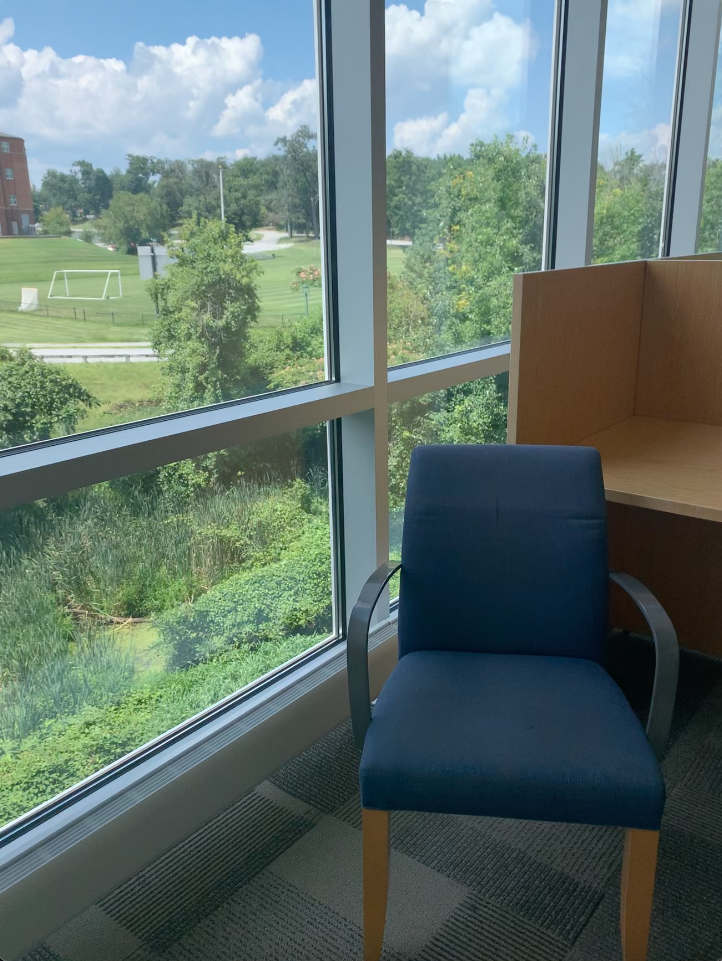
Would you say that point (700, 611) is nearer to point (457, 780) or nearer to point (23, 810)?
point (457, 780)

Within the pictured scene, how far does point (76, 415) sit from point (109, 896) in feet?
3.40

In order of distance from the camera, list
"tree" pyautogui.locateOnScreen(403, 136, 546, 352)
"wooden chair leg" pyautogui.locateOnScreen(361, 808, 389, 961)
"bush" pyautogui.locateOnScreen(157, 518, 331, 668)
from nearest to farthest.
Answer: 1. "wooden chair leg" pyautogui.locateOnScreen(361, 808, 389, 961)
2. "bush" pyautogui.locateOnScreen(157, 518, 331, 668)
3. "tree" pyautogui.locateOnScreen(403, 136, 546, 352)

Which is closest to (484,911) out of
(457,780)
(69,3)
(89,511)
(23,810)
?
(457,780)

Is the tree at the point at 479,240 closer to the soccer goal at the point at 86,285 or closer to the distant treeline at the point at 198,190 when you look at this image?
the distant treeline at the point at 198,190

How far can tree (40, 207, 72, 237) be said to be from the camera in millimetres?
1506

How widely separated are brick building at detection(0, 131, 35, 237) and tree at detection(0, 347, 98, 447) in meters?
0.23

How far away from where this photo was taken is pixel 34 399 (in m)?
1.51

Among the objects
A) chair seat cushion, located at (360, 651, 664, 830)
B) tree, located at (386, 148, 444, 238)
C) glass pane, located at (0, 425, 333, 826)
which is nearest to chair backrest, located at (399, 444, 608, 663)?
chair seat cushion, located at (360, 651, 664, 830)

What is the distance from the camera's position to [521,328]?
6.14 ft

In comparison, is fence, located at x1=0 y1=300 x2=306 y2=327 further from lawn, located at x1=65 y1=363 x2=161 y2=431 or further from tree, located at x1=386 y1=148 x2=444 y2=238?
tree, located at x1=386 y1=148 x2=444 y2=238

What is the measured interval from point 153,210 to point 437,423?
1278 millimetres

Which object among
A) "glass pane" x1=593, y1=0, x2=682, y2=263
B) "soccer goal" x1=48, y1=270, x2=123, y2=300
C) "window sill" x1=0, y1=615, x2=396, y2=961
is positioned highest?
"glass pane" x1=593, y1=0, x2=682, y2=263

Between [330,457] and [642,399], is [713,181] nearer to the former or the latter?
[642,399]

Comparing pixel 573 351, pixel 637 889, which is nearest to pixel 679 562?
pixel 573 351
